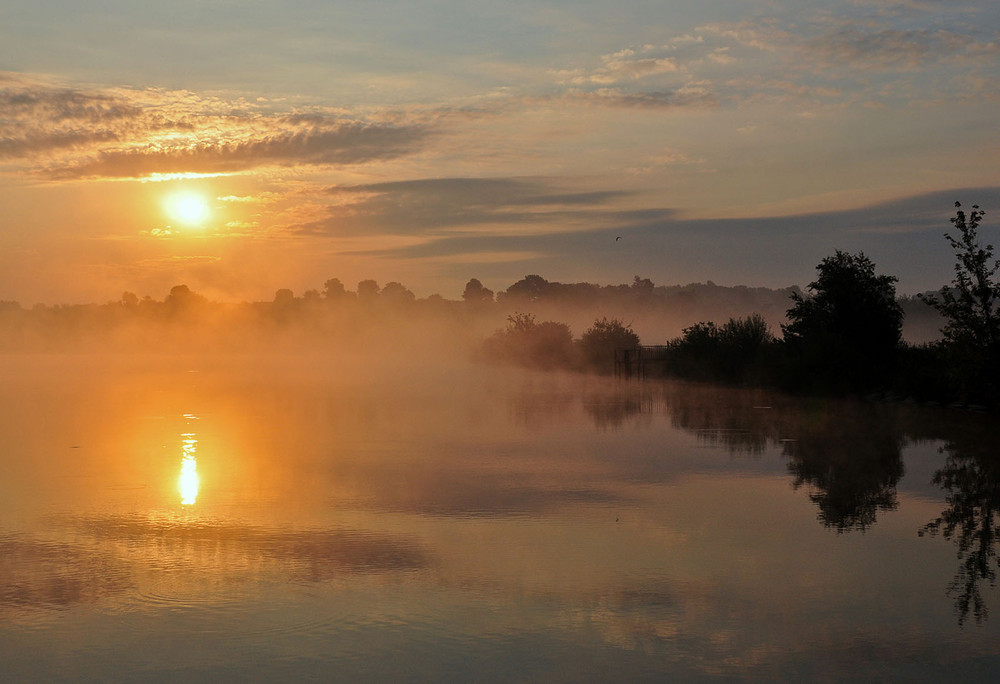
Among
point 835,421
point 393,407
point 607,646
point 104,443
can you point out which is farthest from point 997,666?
point 393,407

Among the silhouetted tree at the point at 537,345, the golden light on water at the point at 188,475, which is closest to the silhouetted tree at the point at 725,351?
the silhouetted tree at the point at 537,345

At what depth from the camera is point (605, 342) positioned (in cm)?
8162

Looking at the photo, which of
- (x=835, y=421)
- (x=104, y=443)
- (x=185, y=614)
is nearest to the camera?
(x=185, y=614)

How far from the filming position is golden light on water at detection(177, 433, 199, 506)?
53.6ft

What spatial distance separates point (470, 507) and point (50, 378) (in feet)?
184

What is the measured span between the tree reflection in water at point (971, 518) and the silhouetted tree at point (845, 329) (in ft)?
62.4

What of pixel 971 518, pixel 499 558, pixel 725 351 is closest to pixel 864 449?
pixel 971 518

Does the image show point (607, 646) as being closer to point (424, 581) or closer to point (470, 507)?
point (424, 581)

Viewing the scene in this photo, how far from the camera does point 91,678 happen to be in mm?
7707

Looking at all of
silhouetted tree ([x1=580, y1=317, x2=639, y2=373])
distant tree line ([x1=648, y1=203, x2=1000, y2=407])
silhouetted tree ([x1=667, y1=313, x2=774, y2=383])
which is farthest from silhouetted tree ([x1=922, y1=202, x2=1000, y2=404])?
silhouetted tree ([x1=580, y1=317, x2=639, y2=373])

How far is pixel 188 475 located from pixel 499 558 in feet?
29.7

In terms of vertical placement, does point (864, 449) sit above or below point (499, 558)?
above

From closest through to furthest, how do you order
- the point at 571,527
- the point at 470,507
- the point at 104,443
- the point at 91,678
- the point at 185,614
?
the point at 91,678, the point at 185,614, the point at 571,527, the point at 470,507, the point at 104,443

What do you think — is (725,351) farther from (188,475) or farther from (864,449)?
(188,475)
